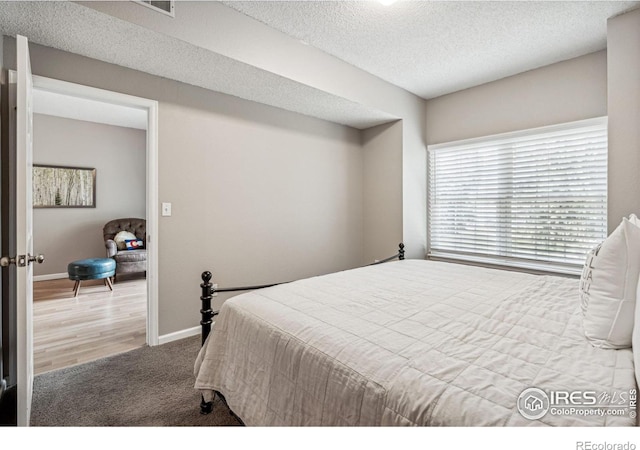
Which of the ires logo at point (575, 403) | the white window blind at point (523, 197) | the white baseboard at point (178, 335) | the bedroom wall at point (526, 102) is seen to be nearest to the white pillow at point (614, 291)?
the ires logo at point (575, 403)

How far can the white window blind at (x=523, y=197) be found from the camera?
277 centimetres

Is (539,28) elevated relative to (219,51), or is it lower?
elevated

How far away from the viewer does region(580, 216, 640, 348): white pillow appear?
106 cm

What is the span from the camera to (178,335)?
2.68m

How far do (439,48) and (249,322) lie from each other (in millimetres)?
2724

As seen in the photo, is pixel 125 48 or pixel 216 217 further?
pixel 216 217

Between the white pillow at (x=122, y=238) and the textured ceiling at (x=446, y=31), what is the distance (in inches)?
170

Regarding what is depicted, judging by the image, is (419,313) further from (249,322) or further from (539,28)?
(539,28)

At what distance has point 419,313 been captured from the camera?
4.64ft

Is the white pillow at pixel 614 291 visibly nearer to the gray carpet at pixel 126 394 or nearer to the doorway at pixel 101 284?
the gray carpet at pixel 126 394

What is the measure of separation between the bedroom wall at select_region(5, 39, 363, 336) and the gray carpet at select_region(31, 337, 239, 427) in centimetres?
42
